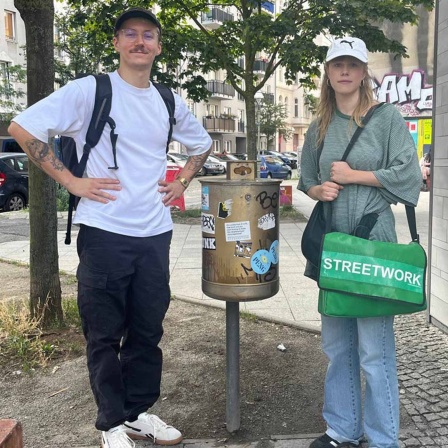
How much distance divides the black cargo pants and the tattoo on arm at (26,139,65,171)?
0.33 m

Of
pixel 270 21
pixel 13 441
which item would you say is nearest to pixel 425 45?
pixel 270 21

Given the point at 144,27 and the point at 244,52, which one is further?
the point at 244,52

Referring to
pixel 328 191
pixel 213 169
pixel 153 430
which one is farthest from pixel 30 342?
pixel 213 169

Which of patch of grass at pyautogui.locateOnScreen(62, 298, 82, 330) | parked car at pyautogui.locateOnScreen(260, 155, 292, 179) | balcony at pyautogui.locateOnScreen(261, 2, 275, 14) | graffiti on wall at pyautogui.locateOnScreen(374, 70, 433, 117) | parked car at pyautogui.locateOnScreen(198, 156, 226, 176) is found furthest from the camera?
parked car at pyautogui.locateOnScreen(198, 156, 226, 176)

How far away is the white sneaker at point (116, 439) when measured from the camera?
8.78 feet

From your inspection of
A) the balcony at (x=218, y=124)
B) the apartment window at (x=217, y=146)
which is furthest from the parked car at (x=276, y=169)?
the apartment window at (x=217, y=146)

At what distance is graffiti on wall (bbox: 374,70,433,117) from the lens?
18.5 meters

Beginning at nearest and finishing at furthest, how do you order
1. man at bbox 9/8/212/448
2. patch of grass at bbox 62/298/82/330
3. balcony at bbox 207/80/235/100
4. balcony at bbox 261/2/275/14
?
man at bbox 9/8/212/448 → patch of grass at bbox 62/298/82/330 → balcony at bbox 261/2/275/14 → balcony at bbox 207/80/235/100

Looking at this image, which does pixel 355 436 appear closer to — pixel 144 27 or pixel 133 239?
pixel 133 239

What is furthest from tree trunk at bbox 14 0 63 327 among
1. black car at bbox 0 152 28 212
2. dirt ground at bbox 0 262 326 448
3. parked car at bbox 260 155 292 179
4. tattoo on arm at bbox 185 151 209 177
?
parked car at bbox 260 155 292 179

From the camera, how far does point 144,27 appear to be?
2.63 metres

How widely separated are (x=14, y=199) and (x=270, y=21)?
→ 8908 mm

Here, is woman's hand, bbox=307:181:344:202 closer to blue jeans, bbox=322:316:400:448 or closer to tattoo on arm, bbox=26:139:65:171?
blue jeans, bbox=322:316:400:448

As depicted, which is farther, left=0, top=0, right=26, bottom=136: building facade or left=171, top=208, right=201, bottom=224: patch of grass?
left=0, top=0, right=26, bottom=136: building facade
